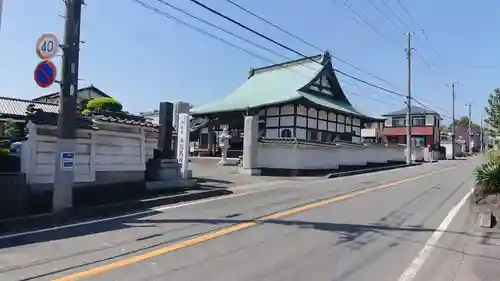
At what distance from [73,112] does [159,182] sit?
5.01 meters

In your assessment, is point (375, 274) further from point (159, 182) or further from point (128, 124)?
point (159, 182)

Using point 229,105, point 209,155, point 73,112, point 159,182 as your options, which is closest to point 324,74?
point 229,105

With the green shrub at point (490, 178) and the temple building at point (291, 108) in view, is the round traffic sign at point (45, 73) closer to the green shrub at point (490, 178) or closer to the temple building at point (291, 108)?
the green shrub at point (490, 178)

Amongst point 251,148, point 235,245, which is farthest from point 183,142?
point 235,245

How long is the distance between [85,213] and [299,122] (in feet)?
74.4

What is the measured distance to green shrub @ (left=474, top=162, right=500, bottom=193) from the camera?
13039 mm

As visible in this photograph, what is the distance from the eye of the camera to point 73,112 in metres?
9.61

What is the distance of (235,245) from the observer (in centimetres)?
699

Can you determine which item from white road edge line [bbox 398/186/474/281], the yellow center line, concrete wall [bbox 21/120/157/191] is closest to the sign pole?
concrete wall [bbox 21/120/157/191]

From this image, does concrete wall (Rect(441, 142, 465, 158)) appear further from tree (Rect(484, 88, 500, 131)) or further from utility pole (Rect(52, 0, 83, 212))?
utility pole (Rect(52, 0, 83, 212))

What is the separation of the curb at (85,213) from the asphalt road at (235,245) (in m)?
0.60

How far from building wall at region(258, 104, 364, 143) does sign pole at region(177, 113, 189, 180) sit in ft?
49.7

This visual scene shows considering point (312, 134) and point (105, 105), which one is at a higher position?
point (105, 105)

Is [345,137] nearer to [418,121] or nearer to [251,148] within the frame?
[251,148]
